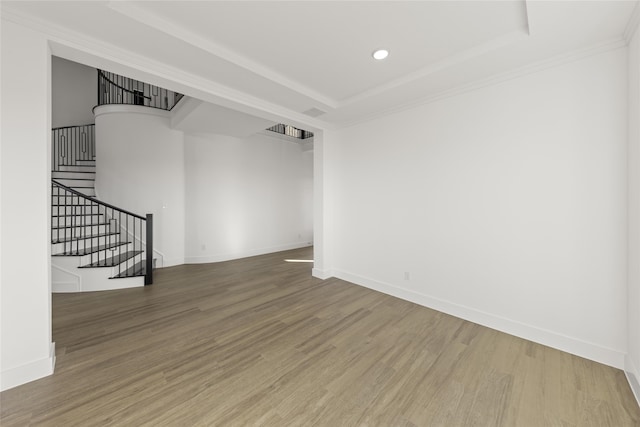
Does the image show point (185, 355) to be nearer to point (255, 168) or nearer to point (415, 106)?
point (415, 106)

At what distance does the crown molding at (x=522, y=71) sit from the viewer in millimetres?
2090

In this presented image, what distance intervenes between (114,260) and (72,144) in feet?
14.8

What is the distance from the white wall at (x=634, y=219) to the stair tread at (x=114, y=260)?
6.07 meters

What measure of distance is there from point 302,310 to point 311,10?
3.08 metres

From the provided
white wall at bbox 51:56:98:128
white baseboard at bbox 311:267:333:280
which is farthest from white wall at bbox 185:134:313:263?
white wall at bbox 51:56:98:128

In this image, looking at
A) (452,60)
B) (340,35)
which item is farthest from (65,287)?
(452,60)

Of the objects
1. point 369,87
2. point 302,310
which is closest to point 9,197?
point 302,310

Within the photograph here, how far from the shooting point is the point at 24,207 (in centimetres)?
181

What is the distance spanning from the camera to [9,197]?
1752 mm

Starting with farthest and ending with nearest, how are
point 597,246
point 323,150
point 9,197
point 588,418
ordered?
1. point 323,150
2. point 597,246
3. point 9,197
4. point 588,418

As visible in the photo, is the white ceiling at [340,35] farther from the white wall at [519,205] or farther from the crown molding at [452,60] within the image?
the white wall at [519,205]

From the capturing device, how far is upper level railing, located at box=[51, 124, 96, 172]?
622 cm

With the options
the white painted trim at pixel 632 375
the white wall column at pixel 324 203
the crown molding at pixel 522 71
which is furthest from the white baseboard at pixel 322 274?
the white painted trim at pixel 632 375

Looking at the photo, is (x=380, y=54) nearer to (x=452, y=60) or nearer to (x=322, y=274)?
(x=452, y=60)
